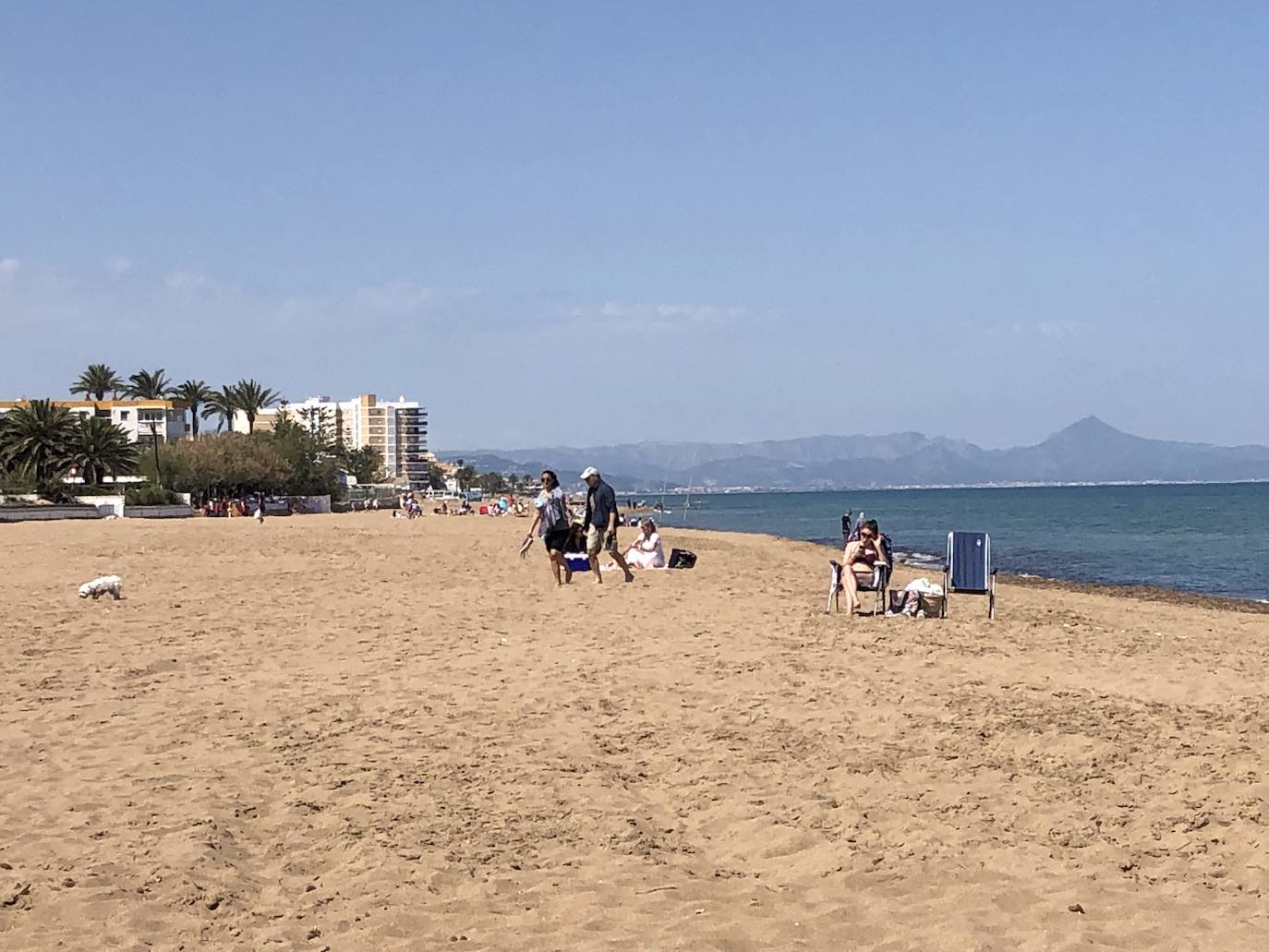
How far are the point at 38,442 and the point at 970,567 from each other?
54.9 meters

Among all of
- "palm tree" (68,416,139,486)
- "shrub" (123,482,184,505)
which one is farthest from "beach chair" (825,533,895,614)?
"palm tree" (68,416,139,486)

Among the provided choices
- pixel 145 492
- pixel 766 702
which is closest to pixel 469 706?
pixel 766 702

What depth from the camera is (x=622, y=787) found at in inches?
256

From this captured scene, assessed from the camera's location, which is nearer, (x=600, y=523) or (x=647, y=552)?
(x=600, y=523)

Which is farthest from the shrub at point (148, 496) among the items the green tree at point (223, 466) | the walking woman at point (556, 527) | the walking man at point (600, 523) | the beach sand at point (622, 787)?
the beach sand at point (622, 787)

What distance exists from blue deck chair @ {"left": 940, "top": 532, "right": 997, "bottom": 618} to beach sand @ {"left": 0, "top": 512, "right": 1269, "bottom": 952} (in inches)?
72.3

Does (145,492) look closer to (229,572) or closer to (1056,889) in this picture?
(229,572)

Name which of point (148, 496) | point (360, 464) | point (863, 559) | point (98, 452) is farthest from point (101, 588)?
point (360, 464)

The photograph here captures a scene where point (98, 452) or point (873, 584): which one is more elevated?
point (98, 452)

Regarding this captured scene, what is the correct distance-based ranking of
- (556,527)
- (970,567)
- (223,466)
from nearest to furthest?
(970,567) < (556,527) < (223,466)

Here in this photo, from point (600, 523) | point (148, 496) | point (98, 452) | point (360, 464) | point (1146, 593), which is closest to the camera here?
point (600, 523)

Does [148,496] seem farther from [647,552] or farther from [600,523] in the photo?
[600,523]

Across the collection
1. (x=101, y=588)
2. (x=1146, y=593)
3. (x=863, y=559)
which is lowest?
(x=1146, y=593)

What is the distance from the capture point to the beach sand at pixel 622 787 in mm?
4781
